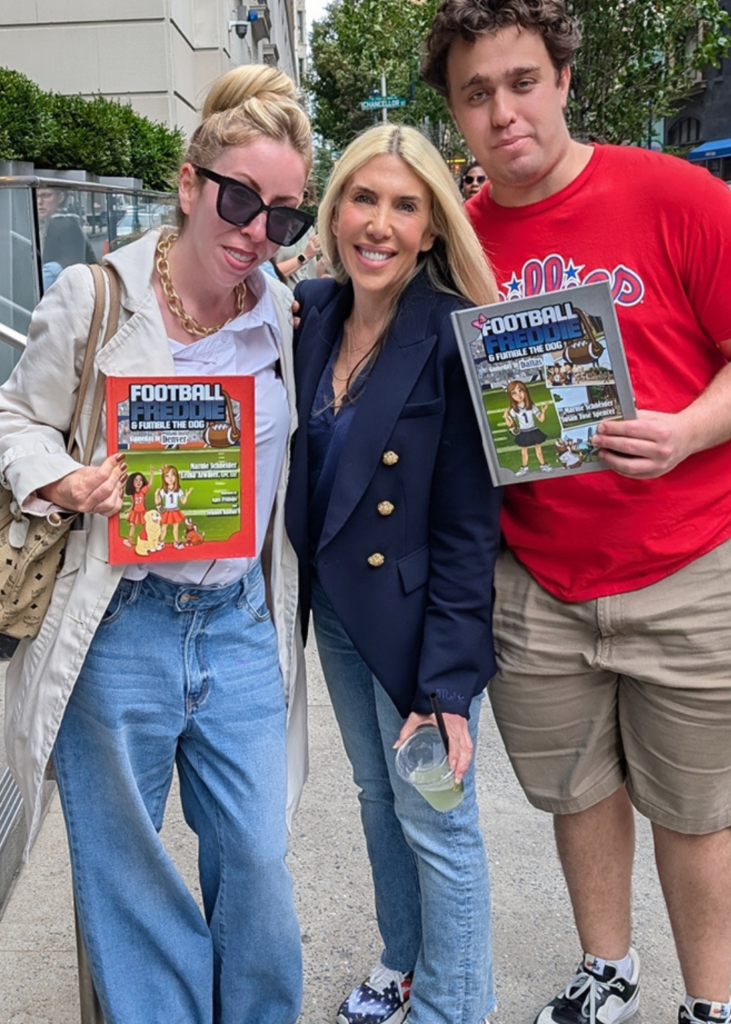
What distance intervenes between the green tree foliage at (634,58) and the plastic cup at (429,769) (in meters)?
11.2

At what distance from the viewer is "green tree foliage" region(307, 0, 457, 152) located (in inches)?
686

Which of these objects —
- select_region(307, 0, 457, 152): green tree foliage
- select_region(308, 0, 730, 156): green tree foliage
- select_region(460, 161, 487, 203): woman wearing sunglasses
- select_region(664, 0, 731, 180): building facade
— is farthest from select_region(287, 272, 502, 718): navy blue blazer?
select_region(664, 0, 731, 180): building facade

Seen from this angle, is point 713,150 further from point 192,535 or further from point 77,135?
point 192,535

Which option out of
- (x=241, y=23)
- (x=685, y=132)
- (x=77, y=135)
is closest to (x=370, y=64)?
(x=241, y=23)

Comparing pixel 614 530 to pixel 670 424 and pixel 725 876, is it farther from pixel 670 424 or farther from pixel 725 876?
pixel 725 876

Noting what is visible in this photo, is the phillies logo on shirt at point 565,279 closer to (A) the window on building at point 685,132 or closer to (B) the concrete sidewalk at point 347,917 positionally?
(B) the concrete sidewalk at point 347,917

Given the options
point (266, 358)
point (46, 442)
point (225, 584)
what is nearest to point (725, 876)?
point (225, 584)

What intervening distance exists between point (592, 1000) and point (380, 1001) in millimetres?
529

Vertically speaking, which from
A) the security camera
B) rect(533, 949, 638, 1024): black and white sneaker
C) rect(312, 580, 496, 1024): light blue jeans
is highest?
the security camera

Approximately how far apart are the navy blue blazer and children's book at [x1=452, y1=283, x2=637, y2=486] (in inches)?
4.0

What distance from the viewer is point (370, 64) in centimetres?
2281

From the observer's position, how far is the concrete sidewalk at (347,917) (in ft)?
8.93

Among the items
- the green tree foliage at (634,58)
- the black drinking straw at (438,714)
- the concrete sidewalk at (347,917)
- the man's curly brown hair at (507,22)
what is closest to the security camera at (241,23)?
the green tree foliage at (634,58)

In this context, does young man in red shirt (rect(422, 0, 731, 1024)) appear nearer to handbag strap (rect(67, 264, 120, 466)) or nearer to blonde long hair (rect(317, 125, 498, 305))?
blonde long hair (rect(317, 125, 498, 305))
